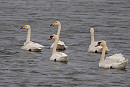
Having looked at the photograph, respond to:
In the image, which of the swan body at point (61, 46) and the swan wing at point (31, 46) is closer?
the swan wing at point (31, 46)

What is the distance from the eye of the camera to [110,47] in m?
30.7

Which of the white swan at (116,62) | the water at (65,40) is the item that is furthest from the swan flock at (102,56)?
the water at (65,40)

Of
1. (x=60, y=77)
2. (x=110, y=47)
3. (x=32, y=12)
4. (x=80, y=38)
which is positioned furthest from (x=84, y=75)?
(x=32, y=12)

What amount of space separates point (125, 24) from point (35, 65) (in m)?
18.3

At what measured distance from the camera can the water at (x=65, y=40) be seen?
21.8 meters

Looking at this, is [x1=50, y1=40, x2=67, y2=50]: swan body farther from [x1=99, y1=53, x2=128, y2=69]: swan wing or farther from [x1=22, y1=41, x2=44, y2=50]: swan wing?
[x1=99, y1=53, x2=128, y2=69]: swan wing

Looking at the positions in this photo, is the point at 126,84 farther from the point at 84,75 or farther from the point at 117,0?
the point at 117,0

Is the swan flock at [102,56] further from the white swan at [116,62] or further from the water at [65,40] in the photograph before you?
the water at [65,40]

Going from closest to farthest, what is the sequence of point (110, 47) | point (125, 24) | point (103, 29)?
point (110, 47) < point (103, 29) < point (125, 24)

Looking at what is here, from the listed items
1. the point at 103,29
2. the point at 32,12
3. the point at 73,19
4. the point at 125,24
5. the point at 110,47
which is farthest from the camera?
the point at 32,12

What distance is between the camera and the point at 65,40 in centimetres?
3366

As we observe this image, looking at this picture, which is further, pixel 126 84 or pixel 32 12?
pixel 32 12

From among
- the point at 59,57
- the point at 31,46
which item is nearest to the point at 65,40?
the point at 31,46

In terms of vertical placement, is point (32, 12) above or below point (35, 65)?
above
